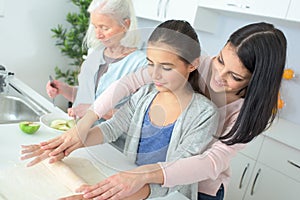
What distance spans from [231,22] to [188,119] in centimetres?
161

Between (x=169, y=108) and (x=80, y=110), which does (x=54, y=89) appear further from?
(x=169, y=108)

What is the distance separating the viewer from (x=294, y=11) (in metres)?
1.44

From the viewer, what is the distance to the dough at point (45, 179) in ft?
1.97

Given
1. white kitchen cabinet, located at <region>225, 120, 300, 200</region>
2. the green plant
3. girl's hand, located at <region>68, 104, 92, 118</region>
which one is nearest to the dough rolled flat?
girl's hand, located at <region>68, 104, 92, 118</region>

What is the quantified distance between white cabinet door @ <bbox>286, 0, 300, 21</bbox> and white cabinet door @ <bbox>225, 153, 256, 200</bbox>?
0.77m

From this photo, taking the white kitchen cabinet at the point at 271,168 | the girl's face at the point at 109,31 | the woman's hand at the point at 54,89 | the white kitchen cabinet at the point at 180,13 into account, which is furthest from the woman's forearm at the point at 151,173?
the white kitchen cabinet at the point at 180,13

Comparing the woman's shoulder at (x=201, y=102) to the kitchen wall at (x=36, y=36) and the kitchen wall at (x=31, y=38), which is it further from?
the kitchen wall at (x=31, y=38)

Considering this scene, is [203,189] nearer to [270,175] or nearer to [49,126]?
[49,126]

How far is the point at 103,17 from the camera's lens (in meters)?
0.68

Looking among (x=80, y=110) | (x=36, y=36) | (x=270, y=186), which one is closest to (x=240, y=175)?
(x=270, y=186)

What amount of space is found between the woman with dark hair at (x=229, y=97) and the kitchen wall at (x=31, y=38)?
1.88 m

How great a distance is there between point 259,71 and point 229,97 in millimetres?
96

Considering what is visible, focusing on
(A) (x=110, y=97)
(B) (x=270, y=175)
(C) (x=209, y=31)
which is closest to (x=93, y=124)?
(A) (x=110, y=97)

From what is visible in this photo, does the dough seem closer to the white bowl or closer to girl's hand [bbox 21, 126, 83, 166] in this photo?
girl's hand [bbox 21, 126, 83, 166]
